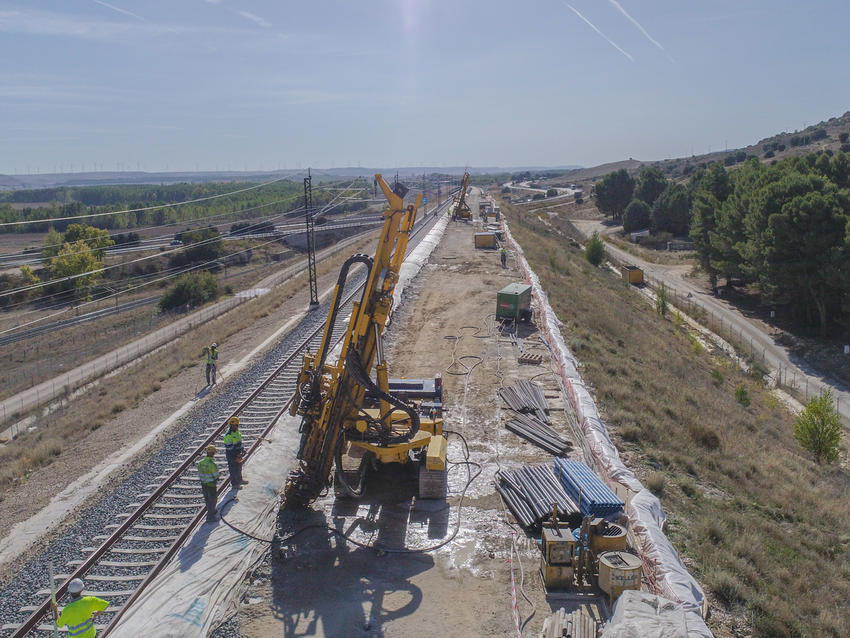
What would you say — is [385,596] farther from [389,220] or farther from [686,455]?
[686,455]

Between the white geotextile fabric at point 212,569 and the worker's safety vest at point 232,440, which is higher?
the worker's safety vest at point 232,440

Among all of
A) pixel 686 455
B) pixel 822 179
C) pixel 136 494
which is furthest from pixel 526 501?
pixel 822 179

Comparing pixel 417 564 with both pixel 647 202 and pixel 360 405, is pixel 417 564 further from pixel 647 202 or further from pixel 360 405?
pixel 647 202

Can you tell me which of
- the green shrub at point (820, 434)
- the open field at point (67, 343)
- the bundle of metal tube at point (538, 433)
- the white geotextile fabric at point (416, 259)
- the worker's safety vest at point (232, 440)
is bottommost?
the open field at point (67, 343)

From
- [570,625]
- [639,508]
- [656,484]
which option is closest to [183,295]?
[656,484]

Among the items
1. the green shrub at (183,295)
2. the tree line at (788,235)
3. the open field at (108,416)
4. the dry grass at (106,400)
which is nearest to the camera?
the open field at (108,416)

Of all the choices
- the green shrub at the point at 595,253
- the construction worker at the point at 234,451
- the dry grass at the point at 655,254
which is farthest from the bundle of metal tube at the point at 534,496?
the dry grass at the point at 655,254

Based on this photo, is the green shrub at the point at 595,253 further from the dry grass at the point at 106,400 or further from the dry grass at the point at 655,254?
the dry grass at the point at 106,400
